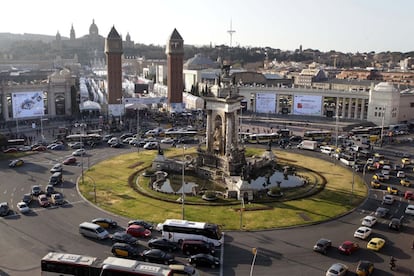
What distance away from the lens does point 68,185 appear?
4409cm

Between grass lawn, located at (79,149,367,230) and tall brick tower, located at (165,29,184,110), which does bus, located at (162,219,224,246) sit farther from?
tall brick tower, located at (165,29,184,110)

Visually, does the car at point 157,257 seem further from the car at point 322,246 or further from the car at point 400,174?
the car at point 400,174

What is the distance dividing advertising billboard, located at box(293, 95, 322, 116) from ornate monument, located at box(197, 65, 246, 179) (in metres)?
45.3

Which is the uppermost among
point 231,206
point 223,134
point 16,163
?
point 223,134

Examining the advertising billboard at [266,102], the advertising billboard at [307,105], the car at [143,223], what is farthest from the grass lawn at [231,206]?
the advertising billboard at [266,102]

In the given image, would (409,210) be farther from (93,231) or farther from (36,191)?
(36,191)

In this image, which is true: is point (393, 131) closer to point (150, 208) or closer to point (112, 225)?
point (150, 208)

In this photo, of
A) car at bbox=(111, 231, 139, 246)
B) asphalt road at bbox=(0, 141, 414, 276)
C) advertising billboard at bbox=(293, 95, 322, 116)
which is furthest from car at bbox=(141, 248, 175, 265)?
advertising billboard at bbox=(293, 95, 322, 116)

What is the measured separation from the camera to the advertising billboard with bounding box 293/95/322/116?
91.6 meters

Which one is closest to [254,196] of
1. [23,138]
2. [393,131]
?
[23,138]

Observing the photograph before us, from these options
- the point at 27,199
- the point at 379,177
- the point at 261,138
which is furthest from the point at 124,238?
the point at 261,138

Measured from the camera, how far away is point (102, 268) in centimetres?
2330

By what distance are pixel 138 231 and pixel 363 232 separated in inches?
677

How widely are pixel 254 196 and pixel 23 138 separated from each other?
144 ft
